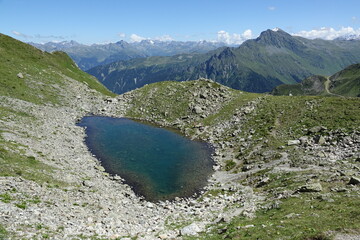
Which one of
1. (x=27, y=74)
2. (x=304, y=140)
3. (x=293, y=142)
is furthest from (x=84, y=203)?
(x=27, y=74)

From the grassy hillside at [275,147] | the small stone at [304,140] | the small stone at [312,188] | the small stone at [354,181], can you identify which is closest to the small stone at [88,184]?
the grassy hillside at [275,147]

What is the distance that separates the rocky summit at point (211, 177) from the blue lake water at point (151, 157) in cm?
294

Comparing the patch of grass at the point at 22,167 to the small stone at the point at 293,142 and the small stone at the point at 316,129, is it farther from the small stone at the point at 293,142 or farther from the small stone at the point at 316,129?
the small stone at the point at 316,129

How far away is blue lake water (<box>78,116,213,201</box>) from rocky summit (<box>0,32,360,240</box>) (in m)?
2.94

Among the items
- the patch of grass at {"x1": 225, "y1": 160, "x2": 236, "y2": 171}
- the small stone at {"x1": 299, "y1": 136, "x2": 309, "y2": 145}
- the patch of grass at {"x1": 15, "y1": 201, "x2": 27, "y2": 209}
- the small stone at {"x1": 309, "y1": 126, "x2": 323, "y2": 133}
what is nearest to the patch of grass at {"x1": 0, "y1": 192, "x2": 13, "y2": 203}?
the patch of grass at {"x1": 15, "y1": 201, "x2": 27, "y2": 209}

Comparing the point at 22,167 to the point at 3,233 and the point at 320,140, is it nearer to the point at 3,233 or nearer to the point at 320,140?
the point at 3,233

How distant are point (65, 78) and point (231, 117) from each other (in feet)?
278

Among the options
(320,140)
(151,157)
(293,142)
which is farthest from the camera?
(151,157)

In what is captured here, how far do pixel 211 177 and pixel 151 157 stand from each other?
59.4 feet

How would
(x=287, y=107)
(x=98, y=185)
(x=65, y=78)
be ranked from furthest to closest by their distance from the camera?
(x=65, y=78)
(x=287, y=107)
(x=98, y=185)

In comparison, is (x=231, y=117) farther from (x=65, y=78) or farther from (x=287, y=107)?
(x=65, y=78)

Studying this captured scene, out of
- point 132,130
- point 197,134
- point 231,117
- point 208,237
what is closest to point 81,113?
point 132,130

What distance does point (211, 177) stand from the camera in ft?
175

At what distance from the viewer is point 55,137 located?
61375mm
